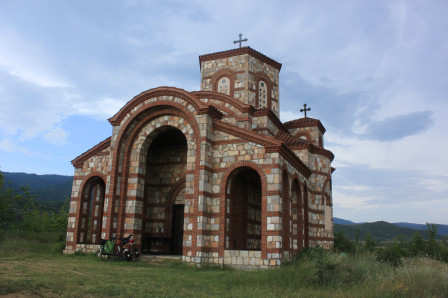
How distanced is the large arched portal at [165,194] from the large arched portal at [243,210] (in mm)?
2926

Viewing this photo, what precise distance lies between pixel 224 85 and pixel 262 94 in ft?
7.21

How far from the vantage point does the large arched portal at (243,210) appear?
13805mm

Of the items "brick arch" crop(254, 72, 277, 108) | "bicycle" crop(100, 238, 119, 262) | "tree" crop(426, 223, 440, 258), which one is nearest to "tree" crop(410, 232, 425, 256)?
"tree" crop(426, 223, 440, 258)

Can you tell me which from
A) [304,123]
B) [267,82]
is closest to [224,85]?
[267,82]

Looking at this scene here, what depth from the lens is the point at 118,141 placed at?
15586 millimetres

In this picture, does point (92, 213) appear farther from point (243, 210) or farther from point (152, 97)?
point (243, 210)

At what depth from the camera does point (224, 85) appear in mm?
20297

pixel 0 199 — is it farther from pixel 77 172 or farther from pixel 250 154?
pixel 250 154

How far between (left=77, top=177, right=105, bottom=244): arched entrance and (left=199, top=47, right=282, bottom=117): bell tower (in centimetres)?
786

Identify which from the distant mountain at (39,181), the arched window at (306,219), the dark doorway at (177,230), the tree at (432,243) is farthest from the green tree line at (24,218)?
the distant mountain at (39,181)

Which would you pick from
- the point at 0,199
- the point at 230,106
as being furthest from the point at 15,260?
the point at 0,199

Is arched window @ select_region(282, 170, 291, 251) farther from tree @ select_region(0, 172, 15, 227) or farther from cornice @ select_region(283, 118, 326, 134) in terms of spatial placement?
tree @ select_region(0, 172, 15, 227)

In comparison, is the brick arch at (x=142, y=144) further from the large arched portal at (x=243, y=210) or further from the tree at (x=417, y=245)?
the tree at (x=417, y=245)

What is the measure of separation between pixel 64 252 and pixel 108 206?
11.5ft
